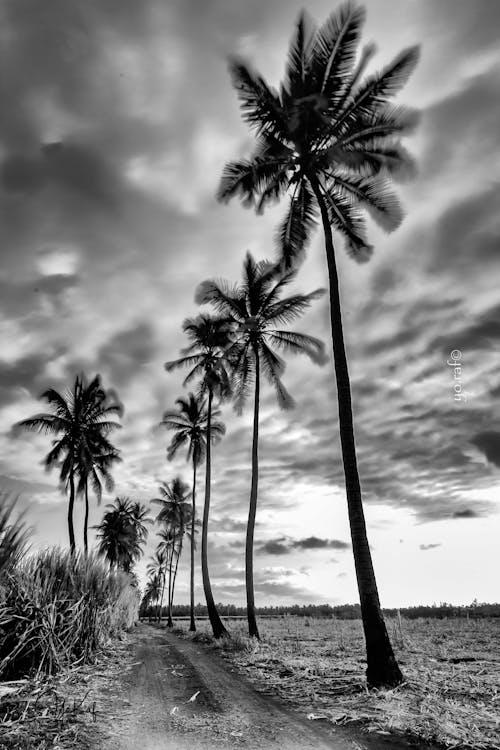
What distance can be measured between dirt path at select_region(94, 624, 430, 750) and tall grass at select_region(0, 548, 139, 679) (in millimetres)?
1282

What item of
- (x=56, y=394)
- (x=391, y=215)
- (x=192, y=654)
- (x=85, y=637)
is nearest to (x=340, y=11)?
(x=391, y=215)

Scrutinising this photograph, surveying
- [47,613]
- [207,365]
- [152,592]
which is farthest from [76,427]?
[152,592]

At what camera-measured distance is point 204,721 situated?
581 centimetres

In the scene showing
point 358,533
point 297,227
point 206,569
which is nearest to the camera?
point 358,533

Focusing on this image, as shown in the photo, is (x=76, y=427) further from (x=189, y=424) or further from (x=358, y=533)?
(x=358, y=533)

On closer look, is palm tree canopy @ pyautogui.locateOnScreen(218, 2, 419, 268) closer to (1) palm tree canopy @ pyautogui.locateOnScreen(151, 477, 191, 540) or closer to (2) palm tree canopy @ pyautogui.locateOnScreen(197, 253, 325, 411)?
(2) palm tree canopy @ pyautogui.locateOnScreen(197, 253, 325, 411)

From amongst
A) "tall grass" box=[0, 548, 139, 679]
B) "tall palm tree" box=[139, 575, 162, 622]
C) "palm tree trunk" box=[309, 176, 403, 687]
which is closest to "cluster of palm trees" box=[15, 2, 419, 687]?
"palm tree trunk" box=[309, 176, 403, 687]

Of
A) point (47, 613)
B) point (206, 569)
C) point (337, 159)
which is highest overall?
point (337, 159)

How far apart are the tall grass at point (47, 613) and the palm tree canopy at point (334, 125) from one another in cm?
1029

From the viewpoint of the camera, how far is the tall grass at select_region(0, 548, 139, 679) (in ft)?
22.8

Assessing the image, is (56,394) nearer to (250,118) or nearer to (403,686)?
(250,118)

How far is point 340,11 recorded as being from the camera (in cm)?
1086

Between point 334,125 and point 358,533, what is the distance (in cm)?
939

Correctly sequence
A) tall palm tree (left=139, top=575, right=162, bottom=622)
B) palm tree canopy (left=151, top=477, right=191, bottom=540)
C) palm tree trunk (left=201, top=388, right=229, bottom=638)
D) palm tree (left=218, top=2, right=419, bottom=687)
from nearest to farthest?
palm tree (left=218, top=2, right=419, bottom=687)
palm tree trunk (left=201, top=388, right=229, bottom=638)
palm tree canopy (left=151, top=477, right=191, bottom=540)
tall palm tree (left=139, top=575, right=162, bottom=622)
